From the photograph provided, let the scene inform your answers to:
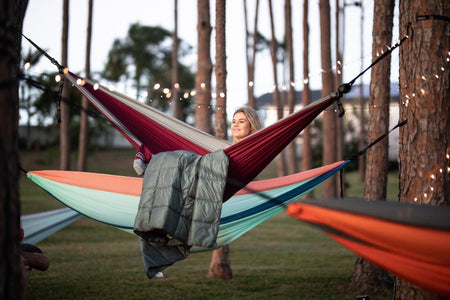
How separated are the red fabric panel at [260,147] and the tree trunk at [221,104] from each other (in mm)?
1502

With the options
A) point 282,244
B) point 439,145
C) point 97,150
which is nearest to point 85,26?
point 282,244

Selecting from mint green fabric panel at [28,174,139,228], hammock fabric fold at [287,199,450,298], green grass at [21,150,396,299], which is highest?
hammock fabric fold at [287,199,450,298]

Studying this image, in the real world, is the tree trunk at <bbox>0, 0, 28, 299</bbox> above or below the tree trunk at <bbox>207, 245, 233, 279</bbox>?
above

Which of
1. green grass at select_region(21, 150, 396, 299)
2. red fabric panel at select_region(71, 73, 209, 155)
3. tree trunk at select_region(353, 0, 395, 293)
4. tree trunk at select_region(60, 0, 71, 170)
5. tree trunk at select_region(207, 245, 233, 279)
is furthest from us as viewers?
tree trunk at select_region(60, 0, 71, 170)

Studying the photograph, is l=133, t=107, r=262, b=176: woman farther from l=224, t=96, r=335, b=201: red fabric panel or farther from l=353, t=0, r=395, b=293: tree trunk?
l=353, t=0, r=395, b=293: tree trunk

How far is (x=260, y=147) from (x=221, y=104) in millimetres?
1643

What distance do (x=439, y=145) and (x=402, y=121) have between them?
21cm

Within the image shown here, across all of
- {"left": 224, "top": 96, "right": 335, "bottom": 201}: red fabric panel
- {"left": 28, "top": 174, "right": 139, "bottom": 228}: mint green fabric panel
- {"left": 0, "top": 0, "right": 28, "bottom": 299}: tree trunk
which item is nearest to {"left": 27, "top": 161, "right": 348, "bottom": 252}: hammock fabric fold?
{"left": 28, "top": 174, "right": 139, "bottom": 228}: mint green fabric panel

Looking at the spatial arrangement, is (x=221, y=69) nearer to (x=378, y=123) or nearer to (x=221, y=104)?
(x=221, y=104)

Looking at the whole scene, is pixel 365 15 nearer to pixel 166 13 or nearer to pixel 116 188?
pixel 166 13

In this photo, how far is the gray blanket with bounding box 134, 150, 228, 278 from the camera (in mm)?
2186

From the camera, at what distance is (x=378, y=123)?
3797 mm

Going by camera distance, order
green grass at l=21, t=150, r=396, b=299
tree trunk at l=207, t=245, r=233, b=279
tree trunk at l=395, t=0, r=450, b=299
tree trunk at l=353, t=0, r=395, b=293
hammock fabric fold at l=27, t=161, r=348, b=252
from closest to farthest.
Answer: tree trunk at l=395, t=0, r=450, b=299 < hammock fabric fold at l=27, t=161, r=348, b=252 < green grass at l=21, t=150, r=396, b=299 < tree trunk at l=353, t=0, r=395, b=293 < tree trunk at l=207, t=245, r=233, b=279

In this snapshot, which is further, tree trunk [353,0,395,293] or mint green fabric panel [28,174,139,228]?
tree trunk [353,0,395,293]
